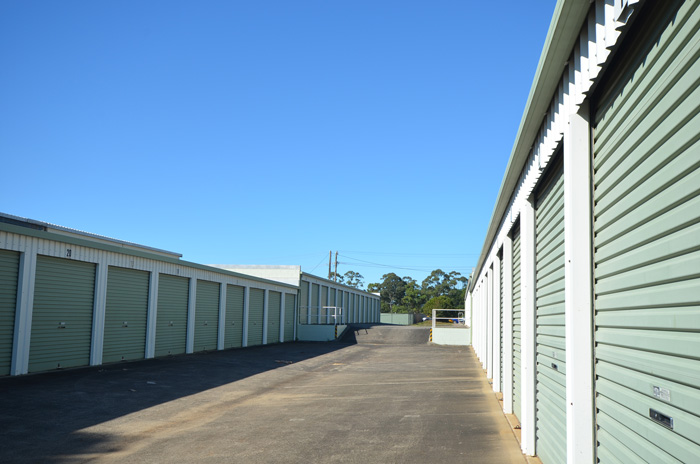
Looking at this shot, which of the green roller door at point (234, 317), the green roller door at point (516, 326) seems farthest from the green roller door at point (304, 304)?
the green roller door at point (516, 326)

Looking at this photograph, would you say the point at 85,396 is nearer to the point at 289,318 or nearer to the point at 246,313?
the point at 246,313

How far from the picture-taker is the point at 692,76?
8.31ft

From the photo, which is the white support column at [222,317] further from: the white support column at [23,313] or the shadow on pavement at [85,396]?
the white support column at [23,313]

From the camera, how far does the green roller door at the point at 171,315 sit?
21.2 meters

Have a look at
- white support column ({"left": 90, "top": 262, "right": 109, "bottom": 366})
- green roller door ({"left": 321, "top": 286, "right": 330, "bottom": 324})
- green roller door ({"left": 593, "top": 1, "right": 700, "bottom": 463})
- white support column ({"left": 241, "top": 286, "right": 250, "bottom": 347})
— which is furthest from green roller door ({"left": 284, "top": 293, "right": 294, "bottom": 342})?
green roller door ({"left": 593, "top": 1, "right": 700, "bottom": 463})

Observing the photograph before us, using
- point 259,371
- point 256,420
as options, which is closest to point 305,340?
point 259,371

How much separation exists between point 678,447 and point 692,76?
169 cm

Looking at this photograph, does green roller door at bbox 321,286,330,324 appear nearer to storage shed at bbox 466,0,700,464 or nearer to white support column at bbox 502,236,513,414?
white support column at bbox 502,236,513,414

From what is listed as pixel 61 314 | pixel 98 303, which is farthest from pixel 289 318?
pixel 61 314

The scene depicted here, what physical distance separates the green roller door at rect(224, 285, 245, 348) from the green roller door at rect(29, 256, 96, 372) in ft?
33.5

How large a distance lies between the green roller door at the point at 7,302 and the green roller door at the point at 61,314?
26.9 inches

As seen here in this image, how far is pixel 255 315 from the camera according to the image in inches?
1198

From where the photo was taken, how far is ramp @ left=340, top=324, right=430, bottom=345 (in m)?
33.9

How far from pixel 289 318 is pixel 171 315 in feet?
46.7
